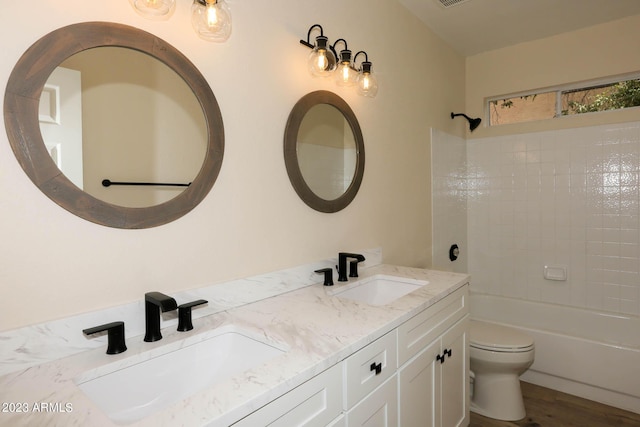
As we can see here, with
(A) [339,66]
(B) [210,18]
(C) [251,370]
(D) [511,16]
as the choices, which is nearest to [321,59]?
(A) [339,66]

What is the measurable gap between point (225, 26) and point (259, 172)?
53cm

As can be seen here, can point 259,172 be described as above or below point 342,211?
above

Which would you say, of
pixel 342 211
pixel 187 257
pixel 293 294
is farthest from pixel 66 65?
pixel 342 211

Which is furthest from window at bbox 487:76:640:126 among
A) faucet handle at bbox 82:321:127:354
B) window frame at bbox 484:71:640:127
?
faucet handle at bbox 82:321:127:354

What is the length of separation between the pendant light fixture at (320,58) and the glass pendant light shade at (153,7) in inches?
27.3

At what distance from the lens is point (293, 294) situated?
148cm

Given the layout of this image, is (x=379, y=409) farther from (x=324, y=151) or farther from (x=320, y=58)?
(x=320, y=58)

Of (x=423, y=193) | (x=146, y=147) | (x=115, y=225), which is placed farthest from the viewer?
(x=423, y=193)

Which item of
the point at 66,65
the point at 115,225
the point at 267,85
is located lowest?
the point at 115,225

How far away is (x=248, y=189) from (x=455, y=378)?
137 cm

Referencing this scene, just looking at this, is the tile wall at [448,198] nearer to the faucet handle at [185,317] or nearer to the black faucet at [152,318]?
the faucet handle at [185,317]

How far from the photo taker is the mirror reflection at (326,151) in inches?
66.1

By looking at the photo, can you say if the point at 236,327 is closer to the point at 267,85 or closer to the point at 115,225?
the point at 115,225

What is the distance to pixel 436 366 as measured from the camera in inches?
59.7
